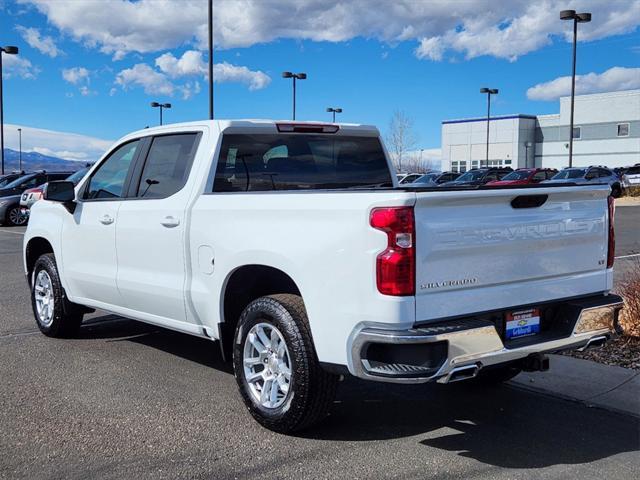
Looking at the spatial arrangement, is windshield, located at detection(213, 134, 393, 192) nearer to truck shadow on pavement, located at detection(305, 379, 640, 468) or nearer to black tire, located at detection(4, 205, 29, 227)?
truck shadow on pavement, located at detection(305, 379, 640, 468)

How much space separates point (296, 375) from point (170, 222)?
1688 mm

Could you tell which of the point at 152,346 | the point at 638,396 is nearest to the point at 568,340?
the point at 638,396

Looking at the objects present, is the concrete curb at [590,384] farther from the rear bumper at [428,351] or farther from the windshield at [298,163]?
the windshield at [298,163]

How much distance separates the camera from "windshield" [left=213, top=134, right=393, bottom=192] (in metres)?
5.39

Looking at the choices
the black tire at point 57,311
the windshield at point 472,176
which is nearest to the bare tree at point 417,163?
the windshield at point 472,176

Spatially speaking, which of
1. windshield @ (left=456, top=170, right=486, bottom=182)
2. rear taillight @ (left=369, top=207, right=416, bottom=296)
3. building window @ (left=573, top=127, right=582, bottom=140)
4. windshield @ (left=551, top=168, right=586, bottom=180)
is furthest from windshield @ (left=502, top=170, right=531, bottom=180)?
building window @ (left=573, top=127, right=582, bottom=140)

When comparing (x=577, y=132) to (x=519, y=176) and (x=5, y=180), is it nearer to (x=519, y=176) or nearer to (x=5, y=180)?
(x=519, y=176)

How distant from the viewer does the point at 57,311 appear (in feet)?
22.5

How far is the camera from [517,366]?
4.45 metres

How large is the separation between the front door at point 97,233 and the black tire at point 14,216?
58.0 feet

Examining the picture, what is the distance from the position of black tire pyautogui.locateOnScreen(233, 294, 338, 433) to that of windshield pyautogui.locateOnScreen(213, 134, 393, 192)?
1.27 m

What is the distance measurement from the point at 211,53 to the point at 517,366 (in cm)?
1743

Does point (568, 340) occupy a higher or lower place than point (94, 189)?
lower

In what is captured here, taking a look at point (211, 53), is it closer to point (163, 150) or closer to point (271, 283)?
point (163, 150)
